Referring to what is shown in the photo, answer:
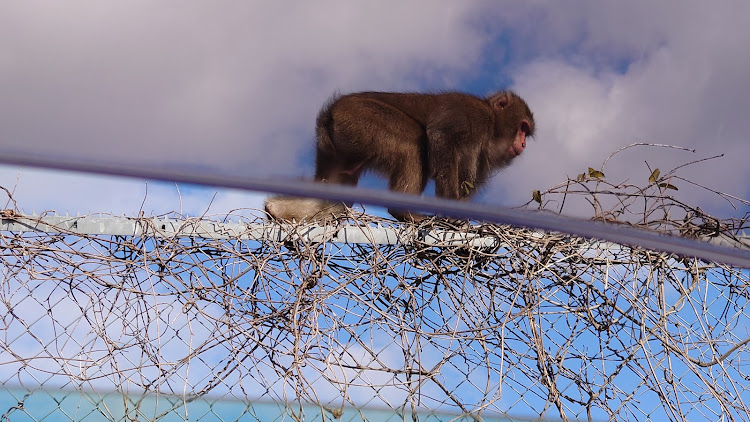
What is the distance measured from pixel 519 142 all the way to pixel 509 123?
113 millimetres

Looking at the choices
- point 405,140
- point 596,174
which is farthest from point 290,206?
point 596,174

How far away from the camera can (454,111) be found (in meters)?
3.17

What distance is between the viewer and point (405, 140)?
3121 mm

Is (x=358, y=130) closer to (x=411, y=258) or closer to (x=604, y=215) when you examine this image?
(x=411, y=258)

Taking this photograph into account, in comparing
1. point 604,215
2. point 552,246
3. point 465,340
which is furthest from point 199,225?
point 604,215

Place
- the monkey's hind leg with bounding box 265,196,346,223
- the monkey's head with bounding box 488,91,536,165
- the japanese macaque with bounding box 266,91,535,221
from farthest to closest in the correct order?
1. the monkey's head with bounding box 488,91,536,165
2. the japanese macaque with bounding box 266,91,535,221
3. the monkey's hind leg with bounding box 265,196,346,223

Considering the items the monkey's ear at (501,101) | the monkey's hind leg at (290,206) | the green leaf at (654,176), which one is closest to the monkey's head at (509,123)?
the monkey's ear at (501,101)

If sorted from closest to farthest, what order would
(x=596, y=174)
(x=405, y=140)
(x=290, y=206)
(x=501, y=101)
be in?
(x=596, y=174), (x=290, y=206), (x=405, y=140), (x=501, y=101)

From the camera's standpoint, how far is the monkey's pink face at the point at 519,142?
351 cm

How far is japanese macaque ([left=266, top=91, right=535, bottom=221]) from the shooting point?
3.05m

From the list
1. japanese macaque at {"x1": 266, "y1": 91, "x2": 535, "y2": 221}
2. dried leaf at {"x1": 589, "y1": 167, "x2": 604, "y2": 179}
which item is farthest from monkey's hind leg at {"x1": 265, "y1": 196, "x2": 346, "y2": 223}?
dried leaf at {"x1": 589, "y1": 167, "x2": 604, "y2": 179}

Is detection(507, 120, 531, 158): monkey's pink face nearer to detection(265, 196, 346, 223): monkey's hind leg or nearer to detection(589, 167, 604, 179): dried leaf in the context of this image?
detection(265, 196, 346, 223): monkey's hind leg

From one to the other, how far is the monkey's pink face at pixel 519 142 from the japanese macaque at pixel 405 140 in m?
0.14

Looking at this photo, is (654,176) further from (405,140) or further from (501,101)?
(501,101)
